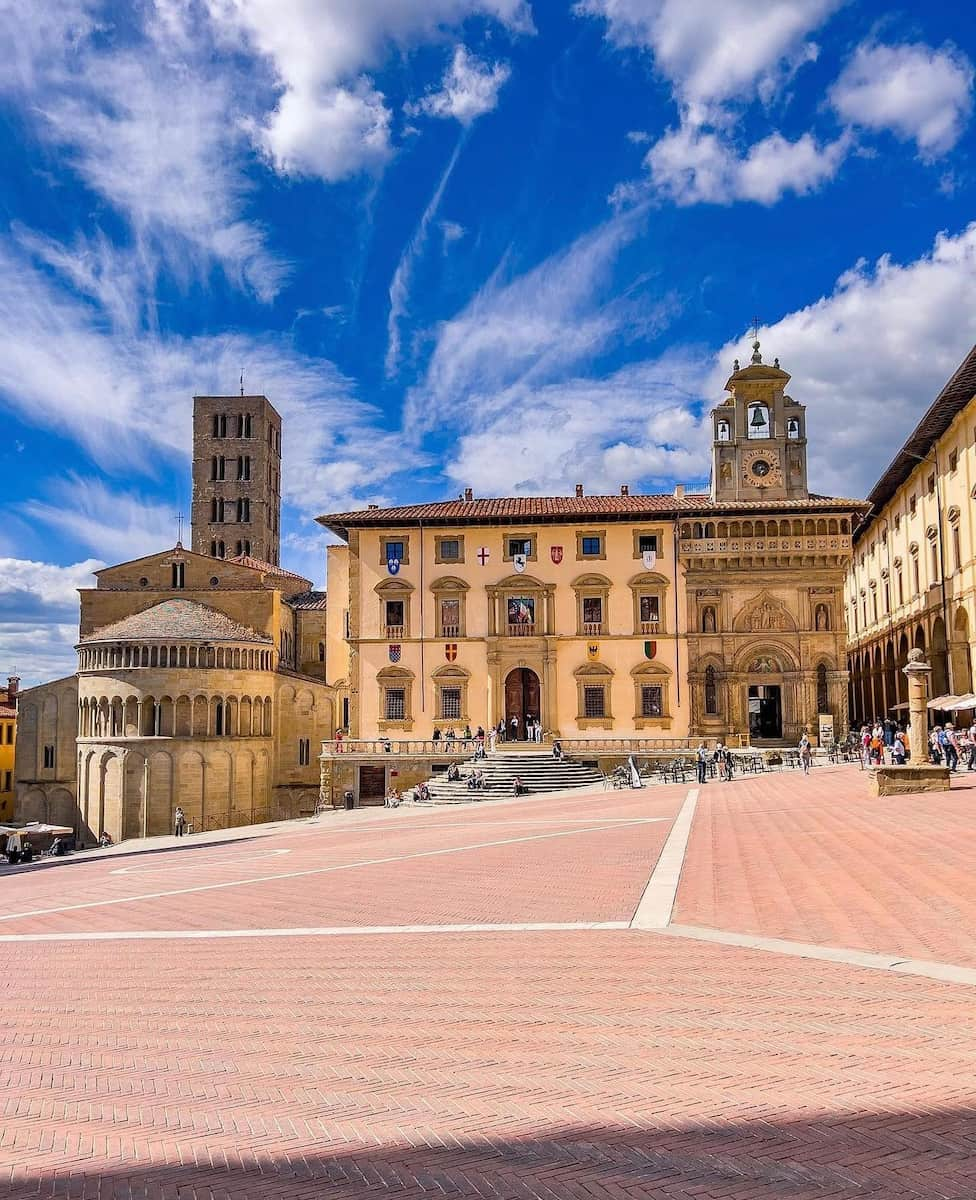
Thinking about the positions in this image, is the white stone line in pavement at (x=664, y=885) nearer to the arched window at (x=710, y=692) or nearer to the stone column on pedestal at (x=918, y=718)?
the stone column on pedestal at (x=918, y=718)

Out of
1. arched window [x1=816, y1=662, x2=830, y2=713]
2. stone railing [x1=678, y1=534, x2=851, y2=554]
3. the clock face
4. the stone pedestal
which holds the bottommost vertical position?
the stone pedestal

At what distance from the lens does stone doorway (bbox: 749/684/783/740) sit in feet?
170

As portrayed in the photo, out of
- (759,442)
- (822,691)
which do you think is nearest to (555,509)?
(759,442)

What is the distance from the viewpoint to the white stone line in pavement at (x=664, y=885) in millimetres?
14820

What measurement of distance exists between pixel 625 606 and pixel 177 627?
28.4m

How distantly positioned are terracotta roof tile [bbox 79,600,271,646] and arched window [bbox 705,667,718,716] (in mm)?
29058

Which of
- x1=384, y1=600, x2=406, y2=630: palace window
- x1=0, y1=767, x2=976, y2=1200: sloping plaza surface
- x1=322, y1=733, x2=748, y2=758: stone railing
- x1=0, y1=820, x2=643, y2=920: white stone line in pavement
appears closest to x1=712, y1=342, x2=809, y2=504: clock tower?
x1=322, y1=733, x2=748, y2=758: stone railing

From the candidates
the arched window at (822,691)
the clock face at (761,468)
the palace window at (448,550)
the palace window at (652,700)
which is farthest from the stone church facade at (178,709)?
the arched window at (822,691)

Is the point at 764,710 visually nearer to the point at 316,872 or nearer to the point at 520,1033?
the point at 316,872

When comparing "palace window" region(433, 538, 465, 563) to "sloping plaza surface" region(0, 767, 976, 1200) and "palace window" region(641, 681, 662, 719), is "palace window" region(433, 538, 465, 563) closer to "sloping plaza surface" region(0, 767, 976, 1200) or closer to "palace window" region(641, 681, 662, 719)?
"palace window" region(641, 681, 662, 719)

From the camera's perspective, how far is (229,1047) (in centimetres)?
1009

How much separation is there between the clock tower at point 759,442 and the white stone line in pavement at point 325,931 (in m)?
40.6

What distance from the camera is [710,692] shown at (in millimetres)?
52250

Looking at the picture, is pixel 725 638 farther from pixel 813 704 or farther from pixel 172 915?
pixel 172 915
